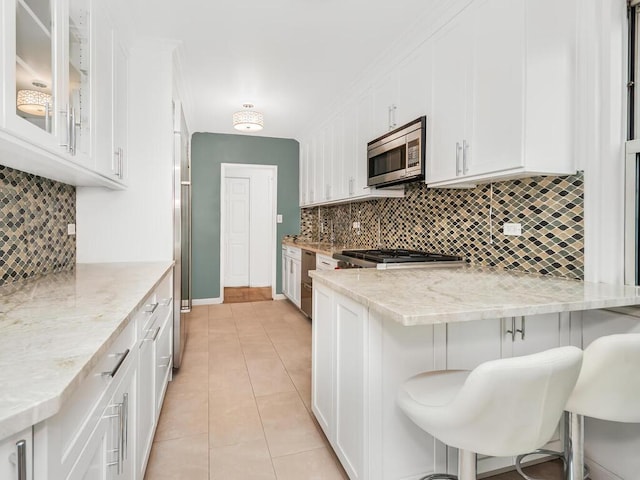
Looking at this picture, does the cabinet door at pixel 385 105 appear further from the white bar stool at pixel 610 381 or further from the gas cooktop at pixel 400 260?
the white bar stool at pixel 610 381

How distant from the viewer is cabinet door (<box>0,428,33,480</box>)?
0.58 metres

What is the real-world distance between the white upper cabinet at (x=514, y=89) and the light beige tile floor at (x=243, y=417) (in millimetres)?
1489

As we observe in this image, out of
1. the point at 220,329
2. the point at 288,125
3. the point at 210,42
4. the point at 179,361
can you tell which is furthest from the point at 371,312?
the point at 288,125

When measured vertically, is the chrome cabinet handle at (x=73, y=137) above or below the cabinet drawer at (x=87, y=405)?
above

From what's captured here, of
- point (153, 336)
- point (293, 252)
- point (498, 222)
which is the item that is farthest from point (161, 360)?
point (293, 252)

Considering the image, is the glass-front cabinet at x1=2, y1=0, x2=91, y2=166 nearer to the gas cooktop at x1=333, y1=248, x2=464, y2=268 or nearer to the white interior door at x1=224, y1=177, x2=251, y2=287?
the gas cooktop at x1=333, y1=248, x2=464, y2=268

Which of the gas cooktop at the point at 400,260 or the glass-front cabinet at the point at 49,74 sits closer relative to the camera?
the glass-front cabinet at the point at 49,74

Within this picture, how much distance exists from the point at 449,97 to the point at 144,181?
2.14m

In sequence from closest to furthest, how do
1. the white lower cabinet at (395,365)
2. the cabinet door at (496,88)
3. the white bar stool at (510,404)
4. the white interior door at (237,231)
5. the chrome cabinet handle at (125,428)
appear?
the white bar stool at (510,404)
the chrome cabinet handle at (125,428)
the white lower cabinet at (395,365)
the cabinet door at (496,88)
the white interior door at (237,231)

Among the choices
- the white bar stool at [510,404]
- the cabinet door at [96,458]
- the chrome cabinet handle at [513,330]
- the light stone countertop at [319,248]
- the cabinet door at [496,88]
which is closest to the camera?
the cabinet door at [96,458]

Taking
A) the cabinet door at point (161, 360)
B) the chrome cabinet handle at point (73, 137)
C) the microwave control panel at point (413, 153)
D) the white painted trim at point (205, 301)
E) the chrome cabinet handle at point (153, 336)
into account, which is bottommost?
the white painted trim at point (205, 301)

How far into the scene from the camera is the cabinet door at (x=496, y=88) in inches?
67.8

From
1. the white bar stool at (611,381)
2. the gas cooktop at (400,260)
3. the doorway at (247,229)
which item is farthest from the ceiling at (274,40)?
the doorway at (247,229)

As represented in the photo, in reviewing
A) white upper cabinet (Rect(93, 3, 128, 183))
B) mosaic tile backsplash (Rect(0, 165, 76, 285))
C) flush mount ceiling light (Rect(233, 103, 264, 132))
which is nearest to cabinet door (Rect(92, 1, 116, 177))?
white upper cabinet (Rect(93, 3, 128, 183))
